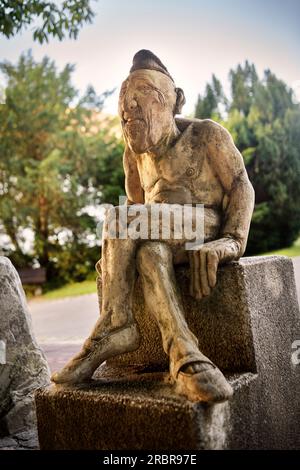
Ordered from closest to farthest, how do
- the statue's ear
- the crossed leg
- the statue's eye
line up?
the crossed leg
the statue's eye
the statue's ear

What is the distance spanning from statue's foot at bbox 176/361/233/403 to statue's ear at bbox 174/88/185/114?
1.30 metres

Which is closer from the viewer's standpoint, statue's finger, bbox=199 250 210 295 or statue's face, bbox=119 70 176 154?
statue's finger, bbox=199 250 210 295

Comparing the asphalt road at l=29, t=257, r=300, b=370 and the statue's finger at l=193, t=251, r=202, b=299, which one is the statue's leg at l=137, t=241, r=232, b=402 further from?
the asphalt road at l=29, t=257, r=300, b=370

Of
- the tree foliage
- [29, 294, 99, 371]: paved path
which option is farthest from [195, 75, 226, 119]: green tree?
[29, 294, 99, 371]: paved path

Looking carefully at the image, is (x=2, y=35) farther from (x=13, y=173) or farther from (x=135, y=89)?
(x=13, y=173)

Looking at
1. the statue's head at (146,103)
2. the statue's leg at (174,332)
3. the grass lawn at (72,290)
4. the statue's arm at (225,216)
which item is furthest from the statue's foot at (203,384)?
the grass lawn at (72,290)

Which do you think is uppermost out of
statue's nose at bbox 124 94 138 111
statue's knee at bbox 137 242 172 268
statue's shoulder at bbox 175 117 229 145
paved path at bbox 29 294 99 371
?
statue's nose at bbox 124 94 138 111

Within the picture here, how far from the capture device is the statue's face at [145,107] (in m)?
2.06

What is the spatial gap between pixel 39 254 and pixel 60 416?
46.4 feet

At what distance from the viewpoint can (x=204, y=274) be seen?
1.85 meters

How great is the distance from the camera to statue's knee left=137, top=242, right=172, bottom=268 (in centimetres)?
181

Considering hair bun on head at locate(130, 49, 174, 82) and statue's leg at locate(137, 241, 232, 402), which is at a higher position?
hair bun on head at locate(130, 49, 174, 82)

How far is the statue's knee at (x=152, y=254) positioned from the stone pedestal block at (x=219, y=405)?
A: 170mm

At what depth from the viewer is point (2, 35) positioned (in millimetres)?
4652
